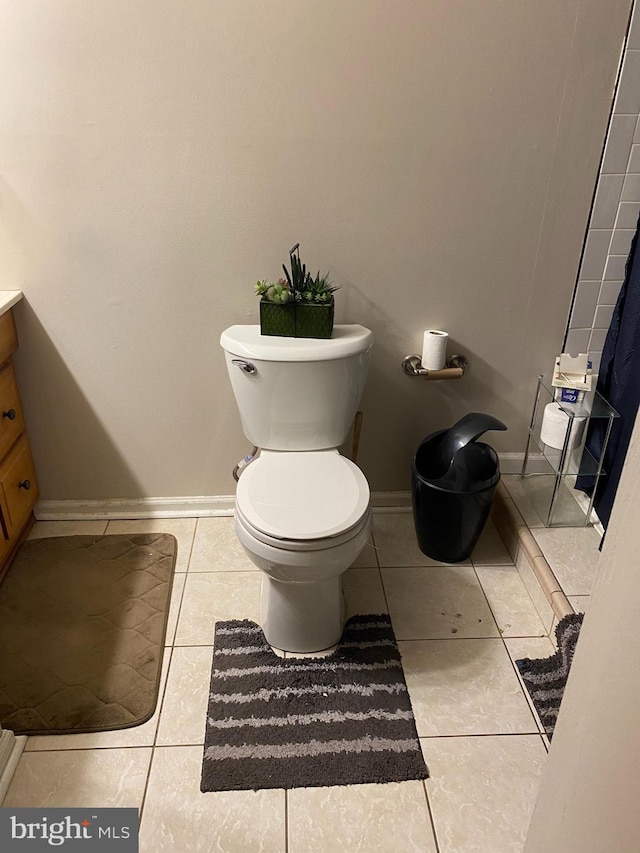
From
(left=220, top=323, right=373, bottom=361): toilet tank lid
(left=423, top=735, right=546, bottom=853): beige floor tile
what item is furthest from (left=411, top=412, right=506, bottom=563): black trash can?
(left=423, top=735, right=546, bottom=853): beige floor tile

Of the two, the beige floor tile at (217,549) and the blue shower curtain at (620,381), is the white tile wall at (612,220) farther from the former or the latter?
the beige floor tile at (217,549)

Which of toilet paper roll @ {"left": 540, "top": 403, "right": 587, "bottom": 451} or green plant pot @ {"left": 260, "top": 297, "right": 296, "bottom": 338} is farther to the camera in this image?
toilet paper roll @ {"left": 540, "top": 403, "right": 587, "bottom": 451}

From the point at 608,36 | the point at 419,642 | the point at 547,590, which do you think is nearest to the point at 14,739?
the point at 419,642

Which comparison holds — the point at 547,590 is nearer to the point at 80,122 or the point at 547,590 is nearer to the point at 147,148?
the point at 147,148

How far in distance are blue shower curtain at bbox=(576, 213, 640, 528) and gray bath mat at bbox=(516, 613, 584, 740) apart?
17.8 inches

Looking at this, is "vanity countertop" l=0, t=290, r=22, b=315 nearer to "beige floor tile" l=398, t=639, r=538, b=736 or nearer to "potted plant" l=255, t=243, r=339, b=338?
"potted plant" l=255, t=243, r=339, b=338

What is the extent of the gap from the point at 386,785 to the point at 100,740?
0.69m

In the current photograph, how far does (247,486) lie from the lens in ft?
5.69

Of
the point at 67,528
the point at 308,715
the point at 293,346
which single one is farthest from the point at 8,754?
the point at 293,346

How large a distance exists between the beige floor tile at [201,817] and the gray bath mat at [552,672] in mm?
694

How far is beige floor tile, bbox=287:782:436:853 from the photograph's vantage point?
1349 millimetres

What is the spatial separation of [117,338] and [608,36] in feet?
5.49

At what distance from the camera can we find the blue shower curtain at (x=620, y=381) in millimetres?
1951

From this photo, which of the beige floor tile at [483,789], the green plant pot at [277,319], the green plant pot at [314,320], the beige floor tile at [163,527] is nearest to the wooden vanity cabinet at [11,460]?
the beige floor tile at [163,527]
